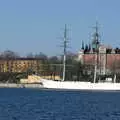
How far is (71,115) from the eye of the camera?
60.0 metres

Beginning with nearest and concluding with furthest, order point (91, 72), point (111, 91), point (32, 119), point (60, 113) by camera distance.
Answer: point (32, 119), point (60, 113), point (111, 91), point (91, 72)

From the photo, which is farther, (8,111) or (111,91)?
(111,91)

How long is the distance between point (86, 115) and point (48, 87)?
103 meters

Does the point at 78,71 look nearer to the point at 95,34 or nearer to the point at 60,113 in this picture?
the point at 95,34

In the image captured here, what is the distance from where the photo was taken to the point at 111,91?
14600cm

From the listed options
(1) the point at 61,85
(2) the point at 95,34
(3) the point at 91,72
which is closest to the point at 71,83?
(1) the point at 61,85

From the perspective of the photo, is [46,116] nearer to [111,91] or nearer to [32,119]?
[32,119]

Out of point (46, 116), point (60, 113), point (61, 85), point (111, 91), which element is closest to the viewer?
point (46, 116)

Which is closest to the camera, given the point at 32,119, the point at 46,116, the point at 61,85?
the point at 32,119

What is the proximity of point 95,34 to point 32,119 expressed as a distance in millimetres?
110981

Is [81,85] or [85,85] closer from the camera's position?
[81,85]

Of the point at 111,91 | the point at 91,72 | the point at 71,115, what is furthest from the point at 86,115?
the point at 91,72

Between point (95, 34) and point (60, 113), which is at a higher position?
point (95, 34)

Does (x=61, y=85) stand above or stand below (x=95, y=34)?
below
